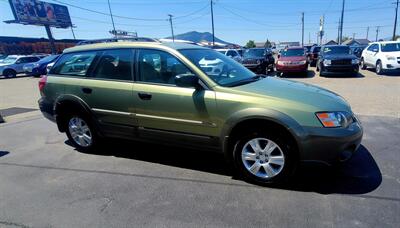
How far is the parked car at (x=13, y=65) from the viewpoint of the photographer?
24.2 m

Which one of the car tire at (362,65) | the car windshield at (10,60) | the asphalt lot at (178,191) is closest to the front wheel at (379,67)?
the car tire at (362,65)

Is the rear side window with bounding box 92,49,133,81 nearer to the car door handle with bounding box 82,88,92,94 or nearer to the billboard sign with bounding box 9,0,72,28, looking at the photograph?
the car door handle with bounding box 82,88,92,94

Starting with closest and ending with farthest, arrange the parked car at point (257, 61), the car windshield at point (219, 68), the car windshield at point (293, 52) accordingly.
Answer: the car windshield at point (219, 68) → the parked car at point (257, 61) → the car windshield at point (293, 52)

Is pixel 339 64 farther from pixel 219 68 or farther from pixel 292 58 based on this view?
pixel 219 68

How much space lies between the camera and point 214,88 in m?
3.62

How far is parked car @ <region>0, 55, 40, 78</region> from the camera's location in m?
24.2

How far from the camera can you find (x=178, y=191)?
3.52 meters

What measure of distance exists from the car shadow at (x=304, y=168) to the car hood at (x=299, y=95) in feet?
2.27

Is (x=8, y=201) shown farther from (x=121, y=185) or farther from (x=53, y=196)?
(x=121, y=185)

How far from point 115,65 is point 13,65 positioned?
979 inches

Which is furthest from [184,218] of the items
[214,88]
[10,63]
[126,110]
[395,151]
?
[10,63]

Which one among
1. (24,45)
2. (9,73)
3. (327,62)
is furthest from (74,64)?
(24,45)

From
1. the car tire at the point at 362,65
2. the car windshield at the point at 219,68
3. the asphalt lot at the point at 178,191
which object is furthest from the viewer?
the car tire at the point at 362,65

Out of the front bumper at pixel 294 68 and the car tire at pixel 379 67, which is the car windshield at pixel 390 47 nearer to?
the car tire at pixel 379 67
